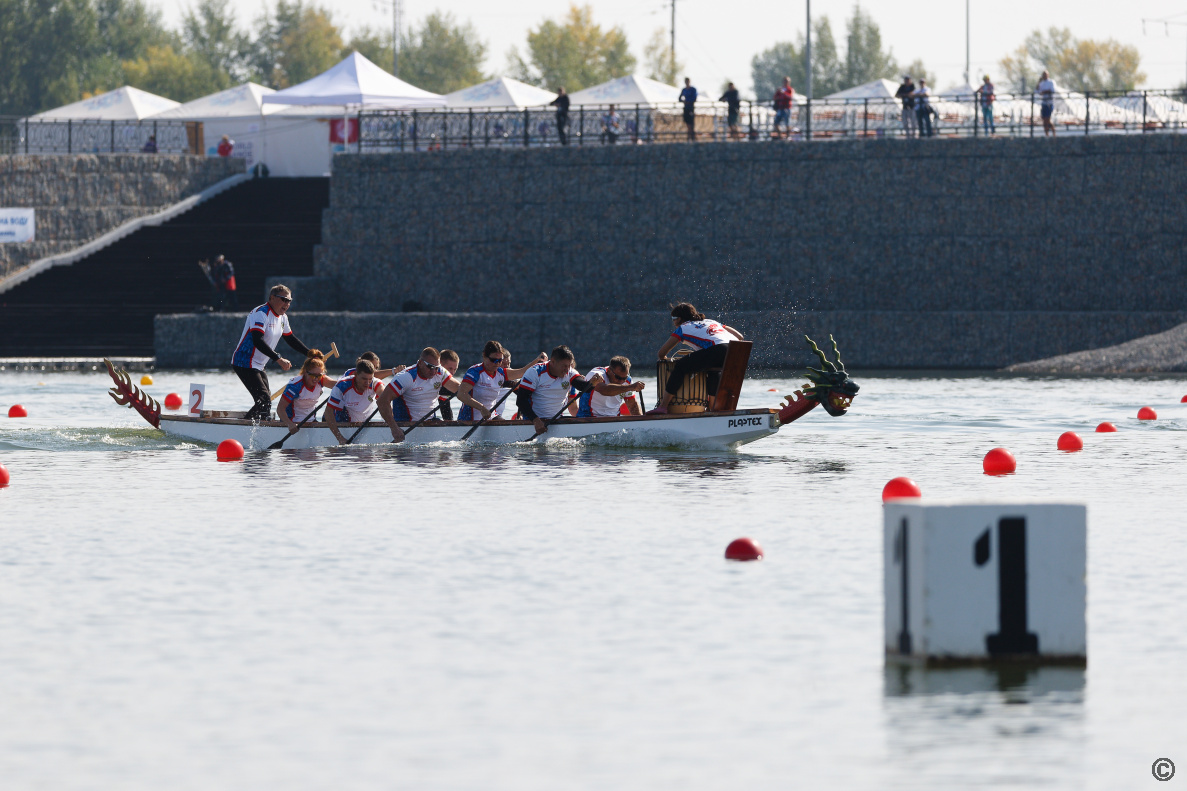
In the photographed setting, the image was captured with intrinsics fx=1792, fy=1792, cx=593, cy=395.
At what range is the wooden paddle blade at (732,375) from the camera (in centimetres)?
1927

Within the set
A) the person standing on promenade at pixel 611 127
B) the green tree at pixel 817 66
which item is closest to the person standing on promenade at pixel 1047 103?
the person standing on promenade at pixel 611 127

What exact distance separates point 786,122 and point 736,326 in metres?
6.14

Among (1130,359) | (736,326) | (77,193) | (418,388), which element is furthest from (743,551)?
(77,193)

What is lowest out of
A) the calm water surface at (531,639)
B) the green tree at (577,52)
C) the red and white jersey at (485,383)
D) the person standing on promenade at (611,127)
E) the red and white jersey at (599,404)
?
the calm water surface at (531,639)

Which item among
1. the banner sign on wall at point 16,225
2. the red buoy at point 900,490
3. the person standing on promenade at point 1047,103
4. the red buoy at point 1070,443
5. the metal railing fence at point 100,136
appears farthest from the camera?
the metal railing fence at point 100,136

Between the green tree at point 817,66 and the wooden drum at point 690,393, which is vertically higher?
the green tree at point 817,66

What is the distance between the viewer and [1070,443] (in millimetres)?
20375

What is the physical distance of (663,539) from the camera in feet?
42.4

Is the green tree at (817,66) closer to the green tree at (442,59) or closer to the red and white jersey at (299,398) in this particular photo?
the green tree at (442,59)

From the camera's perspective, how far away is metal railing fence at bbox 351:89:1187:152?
39688 millimetres

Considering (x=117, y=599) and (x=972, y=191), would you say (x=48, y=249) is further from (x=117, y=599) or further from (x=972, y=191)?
(x=117, y=599)

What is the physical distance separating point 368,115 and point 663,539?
108 ft

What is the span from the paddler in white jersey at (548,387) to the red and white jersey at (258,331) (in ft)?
9.01

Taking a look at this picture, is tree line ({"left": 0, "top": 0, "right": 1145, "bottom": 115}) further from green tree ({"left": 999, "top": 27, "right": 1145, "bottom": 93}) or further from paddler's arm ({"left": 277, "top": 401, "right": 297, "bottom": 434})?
paddler's arm ({"left": 277, "top": 401, "right": 297, "bottom": 434})
